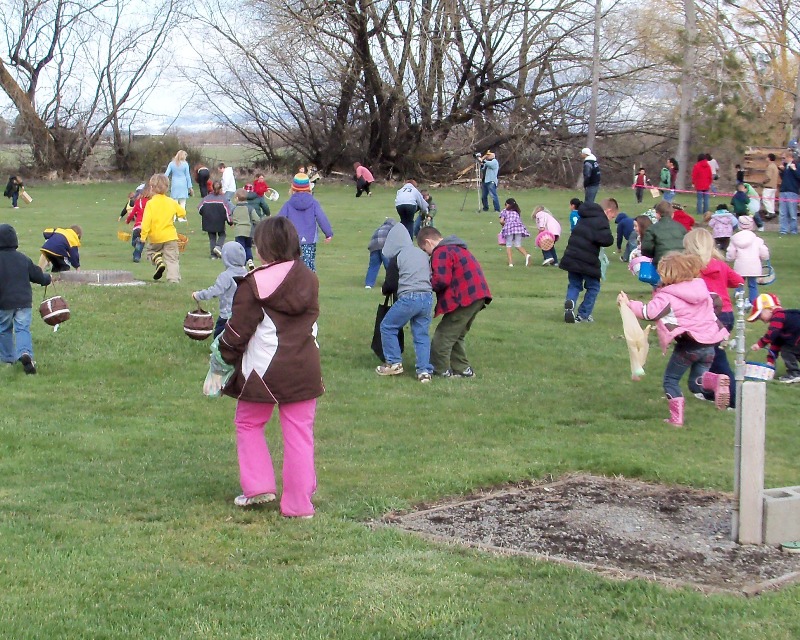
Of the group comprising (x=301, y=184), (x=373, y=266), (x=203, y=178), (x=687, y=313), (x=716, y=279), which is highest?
(x=203, y=178)

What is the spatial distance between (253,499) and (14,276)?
4.98 metres

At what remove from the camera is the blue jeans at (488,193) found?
103ft

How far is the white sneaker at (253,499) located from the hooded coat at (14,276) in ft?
15.4

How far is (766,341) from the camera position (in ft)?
37.1

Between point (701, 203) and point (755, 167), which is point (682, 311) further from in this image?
point (701, 203)

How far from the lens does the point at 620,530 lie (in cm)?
607

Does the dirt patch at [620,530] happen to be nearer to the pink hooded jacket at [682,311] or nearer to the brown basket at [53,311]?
the pink hooded jacket at [682,311]

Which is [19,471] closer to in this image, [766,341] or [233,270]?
[233,270]

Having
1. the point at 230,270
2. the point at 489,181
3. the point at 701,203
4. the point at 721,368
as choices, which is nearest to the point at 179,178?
the point at 489,181

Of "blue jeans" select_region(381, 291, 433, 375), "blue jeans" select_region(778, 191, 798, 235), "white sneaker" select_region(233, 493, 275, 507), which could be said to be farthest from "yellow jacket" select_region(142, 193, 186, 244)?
"blue jeans" select_region(778, 191, 798, 235)

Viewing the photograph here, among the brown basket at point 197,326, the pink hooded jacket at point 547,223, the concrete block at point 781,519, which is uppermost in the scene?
the pink hooded jacket at point 547,223

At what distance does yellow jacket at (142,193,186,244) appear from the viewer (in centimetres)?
1588

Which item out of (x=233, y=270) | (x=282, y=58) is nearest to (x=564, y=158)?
(x=282, y=58)

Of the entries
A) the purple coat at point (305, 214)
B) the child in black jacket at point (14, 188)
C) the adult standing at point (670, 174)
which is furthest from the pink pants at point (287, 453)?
the adult standing at point (670, 174)
